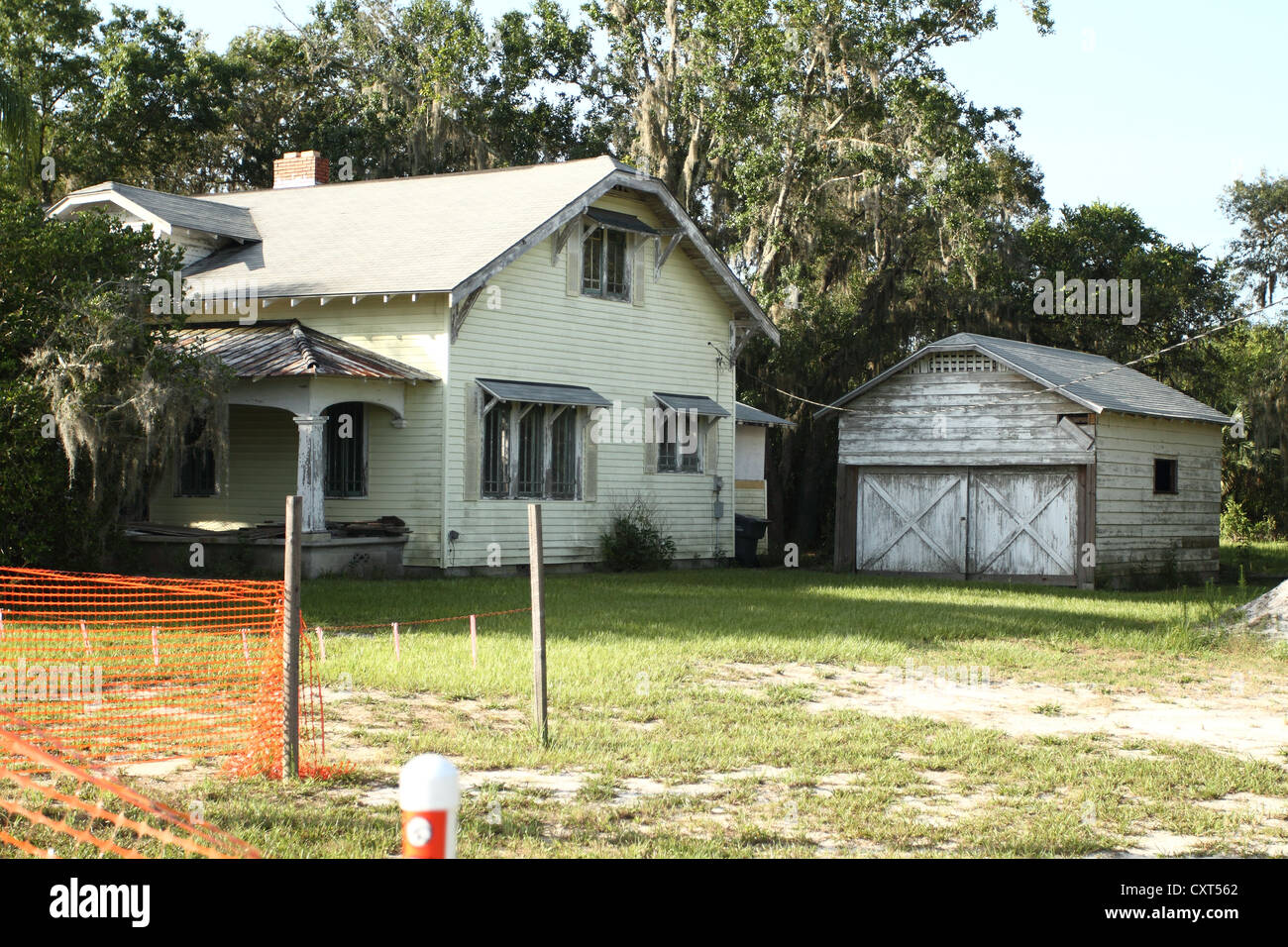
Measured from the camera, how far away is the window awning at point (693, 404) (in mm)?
24781

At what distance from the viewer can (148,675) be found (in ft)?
34.7

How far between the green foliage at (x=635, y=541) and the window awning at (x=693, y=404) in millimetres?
1823

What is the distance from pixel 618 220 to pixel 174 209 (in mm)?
8056

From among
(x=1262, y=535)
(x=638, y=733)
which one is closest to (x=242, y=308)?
(x=638, y=733)

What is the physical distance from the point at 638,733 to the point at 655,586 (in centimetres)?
1131

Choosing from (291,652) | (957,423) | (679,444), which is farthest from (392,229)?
(291,652)

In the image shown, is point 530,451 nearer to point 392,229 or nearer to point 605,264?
point 605,264

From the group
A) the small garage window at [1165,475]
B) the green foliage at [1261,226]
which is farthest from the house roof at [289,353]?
the green foliage at [1261,226]

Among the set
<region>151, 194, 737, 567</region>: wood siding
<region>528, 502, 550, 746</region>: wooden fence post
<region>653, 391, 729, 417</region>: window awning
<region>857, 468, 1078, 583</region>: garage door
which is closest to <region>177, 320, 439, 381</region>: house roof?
<region>151, 194, 737, 567</region>: wood siding

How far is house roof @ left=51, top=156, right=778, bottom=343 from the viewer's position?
2130 centimetres

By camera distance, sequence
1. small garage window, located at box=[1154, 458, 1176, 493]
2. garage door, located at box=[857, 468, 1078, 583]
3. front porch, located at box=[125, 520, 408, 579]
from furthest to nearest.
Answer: small garage window, located at box=[1154, 458, 1176, 493], garage door, located at box=[857, 468, 1078, 583], front porch, located at box=[125, 520, 408, 579]

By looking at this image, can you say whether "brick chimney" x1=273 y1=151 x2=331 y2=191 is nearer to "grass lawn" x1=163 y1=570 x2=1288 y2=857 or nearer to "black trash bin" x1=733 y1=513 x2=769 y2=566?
"black trash bin" x1=733 y1=513 x2=769 y2=566

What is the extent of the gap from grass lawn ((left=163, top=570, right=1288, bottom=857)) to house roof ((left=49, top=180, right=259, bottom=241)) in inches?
390
